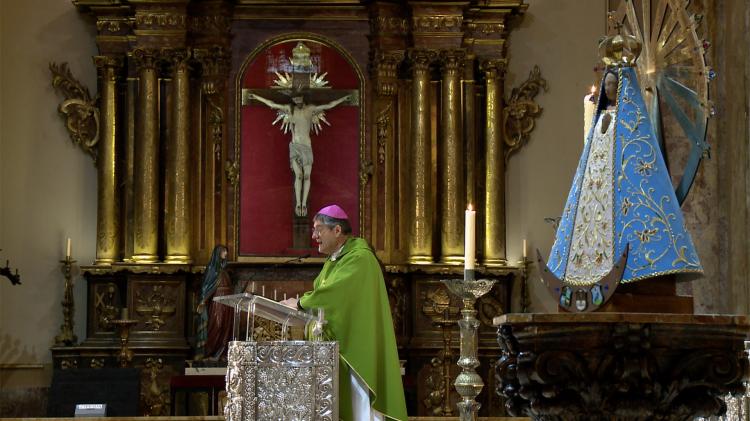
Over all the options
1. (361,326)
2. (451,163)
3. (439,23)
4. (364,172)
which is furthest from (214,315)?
(361,326)

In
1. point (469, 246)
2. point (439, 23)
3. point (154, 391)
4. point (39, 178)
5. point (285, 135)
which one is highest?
point (439, 23)

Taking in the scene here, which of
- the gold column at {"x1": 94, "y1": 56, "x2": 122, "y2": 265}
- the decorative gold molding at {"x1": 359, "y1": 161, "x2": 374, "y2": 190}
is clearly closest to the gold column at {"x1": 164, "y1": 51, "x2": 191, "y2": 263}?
the gold column at {"x1": 94, "y1": 56, "x2": 122, "y2": 265}

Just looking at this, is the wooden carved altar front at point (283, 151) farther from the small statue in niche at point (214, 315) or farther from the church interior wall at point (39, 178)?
the small statue in niche at point (214, 315)

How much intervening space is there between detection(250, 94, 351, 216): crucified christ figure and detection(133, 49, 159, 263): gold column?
1.10 meters

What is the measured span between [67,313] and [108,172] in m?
1.53

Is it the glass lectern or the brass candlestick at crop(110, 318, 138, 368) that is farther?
the brass candlestick at crop(110, 318, 138, 368)

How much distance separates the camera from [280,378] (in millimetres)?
7633

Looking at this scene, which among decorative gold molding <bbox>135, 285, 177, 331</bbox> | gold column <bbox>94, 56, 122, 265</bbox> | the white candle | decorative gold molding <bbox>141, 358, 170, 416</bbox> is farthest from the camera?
gold column <bbox>94, 56, 122, 265</bbox>

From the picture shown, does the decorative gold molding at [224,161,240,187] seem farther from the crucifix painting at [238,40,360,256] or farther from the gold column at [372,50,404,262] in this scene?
the gold column at [372,50,404,262]

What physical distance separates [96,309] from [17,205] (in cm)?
144

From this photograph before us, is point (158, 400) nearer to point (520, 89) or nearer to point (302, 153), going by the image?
point (302, 153)

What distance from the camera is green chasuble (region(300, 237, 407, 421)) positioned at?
8422mm

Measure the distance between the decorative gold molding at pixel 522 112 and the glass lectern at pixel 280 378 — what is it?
7.27 m

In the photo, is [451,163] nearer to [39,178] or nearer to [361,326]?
[39,178]
